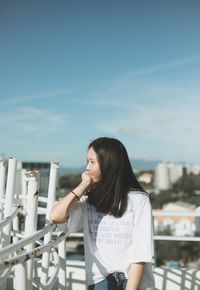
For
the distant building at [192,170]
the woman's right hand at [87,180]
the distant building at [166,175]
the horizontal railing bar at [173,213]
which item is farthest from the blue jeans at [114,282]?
the distant building at [192,170]

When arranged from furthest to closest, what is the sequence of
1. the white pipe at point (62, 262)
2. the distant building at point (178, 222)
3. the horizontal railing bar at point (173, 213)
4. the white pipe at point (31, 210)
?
the distant building at point (178, 222), the horizontal railing bar at point (173, 213), the white pipe at point (62, 262), the white pipe at point (31, 210)

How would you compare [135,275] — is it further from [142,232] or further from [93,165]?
[93,165]

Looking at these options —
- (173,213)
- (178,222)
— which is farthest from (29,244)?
(178,222)

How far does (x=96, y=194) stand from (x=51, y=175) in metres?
0.32

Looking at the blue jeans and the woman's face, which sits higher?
the woman's face

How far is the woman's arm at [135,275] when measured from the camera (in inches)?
52.2

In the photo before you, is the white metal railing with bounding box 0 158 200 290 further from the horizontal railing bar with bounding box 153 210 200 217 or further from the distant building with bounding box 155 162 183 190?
the distant building with bounding box 155 162 183 190

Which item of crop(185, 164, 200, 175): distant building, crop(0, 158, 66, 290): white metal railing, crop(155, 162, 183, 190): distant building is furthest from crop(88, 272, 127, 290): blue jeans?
crop(185, 164, 200, 175): distant building

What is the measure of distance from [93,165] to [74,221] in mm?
220

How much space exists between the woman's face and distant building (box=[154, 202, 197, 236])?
1.06 m

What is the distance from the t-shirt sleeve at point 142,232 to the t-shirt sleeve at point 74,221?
21 cm

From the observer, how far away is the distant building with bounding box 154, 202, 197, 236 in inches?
106

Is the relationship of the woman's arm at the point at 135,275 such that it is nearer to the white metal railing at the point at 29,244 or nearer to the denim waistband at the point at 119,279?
the denim waistband at the point at 119,279

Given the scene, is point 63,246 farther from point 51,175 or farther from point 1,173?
point 1,173
